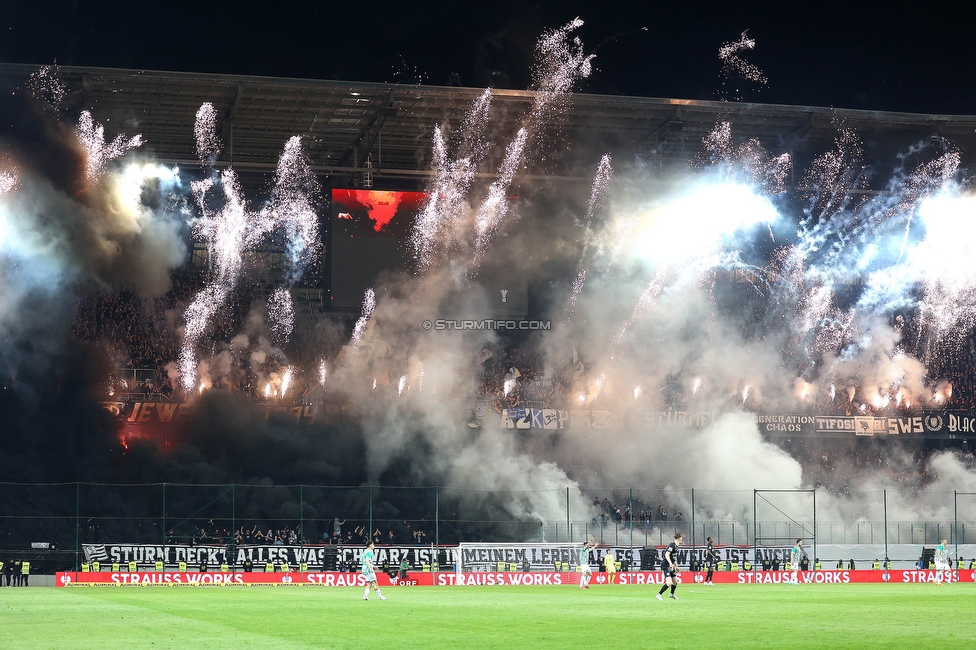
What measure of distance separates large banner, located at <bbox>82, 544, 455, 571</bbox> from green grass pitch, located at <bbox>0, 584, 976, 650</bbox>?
352 inches

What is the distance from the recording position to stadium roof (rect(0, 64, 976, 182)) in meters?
56.9

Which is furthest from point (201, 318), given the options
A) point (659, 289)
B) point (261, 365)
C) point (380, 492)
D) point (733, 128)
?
point (733, 128)

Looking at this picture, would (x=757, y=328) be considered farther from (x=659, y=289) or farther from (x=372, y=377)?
(x=372, y=377)

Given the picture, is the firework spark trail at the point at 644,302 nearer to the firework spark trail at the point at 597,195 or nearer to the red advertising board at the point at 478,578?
the firework spark trail at the point at 597,195

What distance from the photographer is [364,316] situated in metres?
64.8

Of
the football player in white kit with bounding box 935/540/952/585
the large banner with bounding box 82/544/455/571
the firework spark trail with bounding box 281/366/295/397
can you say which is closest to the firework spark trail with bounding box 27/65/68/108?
the firework spark trail with bounding box 281/366/295/397

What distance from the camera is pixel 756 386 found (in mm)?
69625

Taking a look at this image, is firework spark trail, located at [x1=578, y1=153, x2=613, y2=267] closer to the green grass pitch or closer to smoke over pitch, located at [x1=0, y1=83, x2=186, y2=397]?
smoke over pitch, located at [x1=0, y1=83, x2=186, y2=397]

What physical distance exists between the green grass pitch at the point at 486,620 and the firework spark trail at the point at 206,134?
3211cm

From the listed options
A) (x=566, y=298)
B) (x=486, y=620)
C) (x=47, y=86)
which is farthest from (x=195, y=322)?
(x=486, y=620)

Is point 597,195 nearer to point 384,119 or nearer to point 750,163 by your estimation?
point 750,163

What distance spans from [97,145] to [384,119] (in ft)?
54.1

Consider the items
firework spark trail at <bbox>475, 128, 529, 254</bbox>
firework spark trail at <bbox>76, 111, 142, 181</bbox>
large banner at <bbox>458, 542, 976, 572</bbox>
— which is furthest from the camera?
firework spark trail at <bbox>475, 128, 529, 254</bbox>

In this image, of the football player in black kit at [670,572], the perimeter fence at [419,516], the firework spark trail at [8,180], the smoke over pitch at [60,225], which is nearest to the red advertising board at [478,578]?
the perimeter fence at [419,516]
